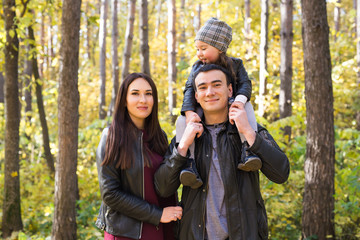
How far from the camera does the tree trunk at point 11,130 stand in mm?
6395

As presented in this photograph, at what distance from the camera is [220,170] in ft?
7.79

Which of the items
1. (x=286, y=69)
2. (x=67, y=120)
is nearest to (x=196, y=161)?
(x=67, y=120)

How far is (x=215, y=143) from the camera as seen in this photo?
247 centimetres

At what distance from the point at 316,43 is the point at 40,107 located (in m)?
6.34

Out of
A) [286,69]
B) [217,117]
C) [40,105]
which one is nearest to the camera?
[217,117]

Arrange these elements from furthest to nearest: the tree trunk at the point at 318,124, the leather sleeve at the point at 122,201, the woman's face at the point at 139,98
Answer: the tree trunk at the point at 318,124 → the woman's face at the point at 139,98 → the leather sleeve at the point at 122,201

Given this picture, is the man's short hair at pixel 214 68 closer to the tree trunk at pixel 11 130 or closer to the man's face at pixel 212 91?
the man's face at pixel 212 91

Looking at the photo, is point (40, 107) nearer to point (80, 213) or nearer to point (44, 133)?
point (44, 133)

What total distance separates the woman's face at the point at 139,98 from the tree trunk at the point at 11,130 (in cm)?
440

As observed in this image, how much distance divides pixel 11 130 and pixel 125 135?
451 centimetres

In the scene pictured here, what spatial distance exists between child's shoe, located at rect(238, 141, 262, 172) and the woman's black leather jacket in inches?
29.2

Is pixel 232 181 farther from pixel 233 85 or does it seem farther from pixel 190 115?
pixel 233 85

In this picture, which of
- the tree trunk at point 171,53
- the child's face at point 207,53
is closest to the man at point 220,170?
the child's face at point 207,53

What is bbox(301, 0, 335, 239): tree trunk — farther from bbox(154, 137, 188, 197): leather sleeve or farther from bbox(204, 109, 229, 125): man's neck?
bbox(154, 137, 188, 197): leather sleeve
